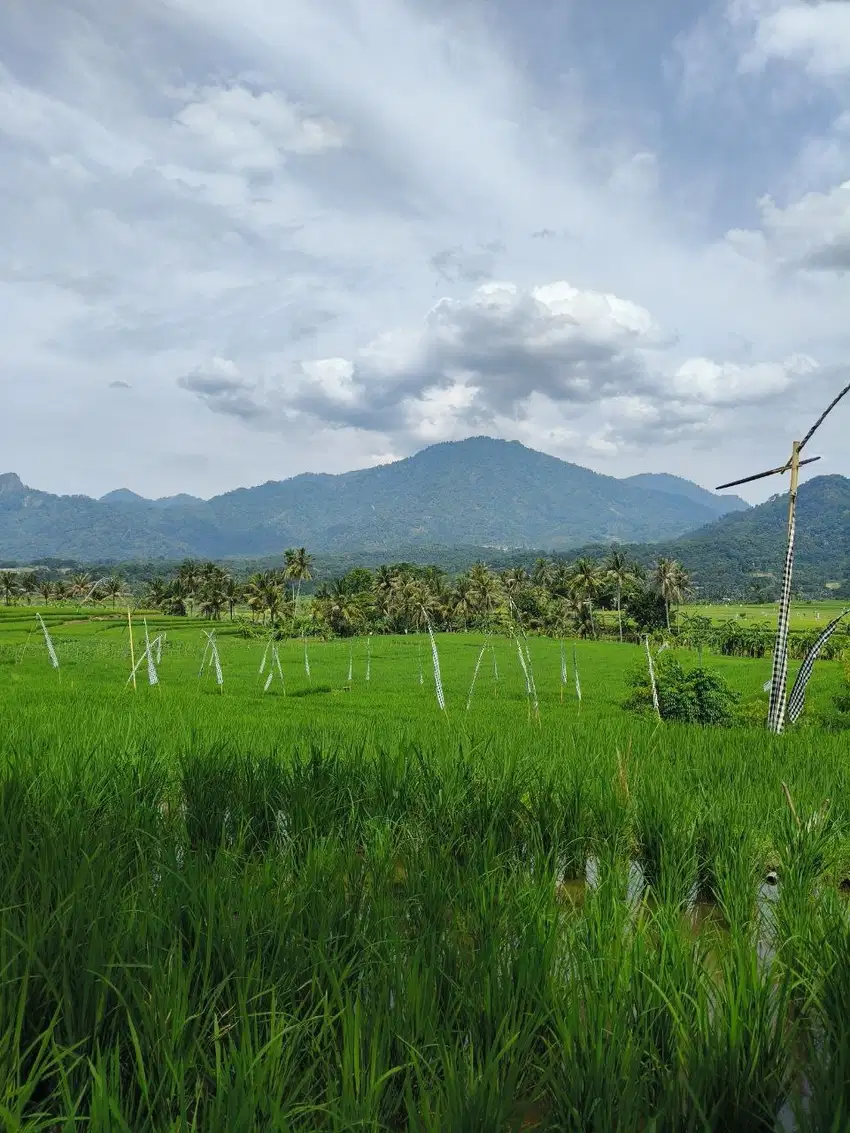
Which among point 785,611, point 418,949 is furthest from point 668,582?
point 418,949

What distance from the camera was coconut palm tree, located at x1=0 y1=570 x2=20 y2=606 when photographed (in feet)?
268

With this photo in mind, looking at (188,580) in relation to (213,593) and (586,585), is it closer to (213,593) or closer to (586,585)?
(213,593)

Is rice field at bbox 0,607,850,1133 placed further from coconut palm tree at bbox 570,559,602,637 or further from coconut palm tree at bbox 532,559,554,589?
coconut palm tree at bbox 532,559,554,589

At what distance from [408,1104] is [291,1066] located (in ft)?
1.59

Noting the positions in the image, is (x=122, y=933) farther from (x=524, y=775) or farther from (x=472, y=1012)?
(x=524, y=775)

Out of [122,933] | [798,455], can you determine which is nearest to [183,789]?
[122,933]

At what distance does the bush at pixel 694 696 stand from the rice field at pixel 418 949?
8.45 meters

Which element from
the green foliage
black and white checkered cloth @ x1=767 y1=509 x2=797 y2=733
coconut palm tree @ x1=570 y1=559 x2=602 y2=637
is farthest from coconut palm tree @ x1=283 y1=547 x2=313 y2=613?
black and white checkered cloth @ x1=767 y1=509 x2=797 y2=733

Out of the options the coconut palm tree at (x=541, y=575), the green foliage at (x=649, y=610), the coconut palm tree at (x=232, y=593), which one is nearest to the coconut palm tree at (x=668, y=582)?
the green foliage at (x=649, y=610)

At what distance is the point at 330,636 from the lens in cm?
5878

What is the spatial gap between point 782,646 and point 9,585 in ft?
298

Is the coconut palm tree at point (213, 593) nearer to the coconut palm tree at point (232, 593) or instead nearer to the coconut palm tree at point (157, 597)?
the coconut palm tree at point (232, 593)

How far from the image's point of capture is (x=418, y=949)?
223cm

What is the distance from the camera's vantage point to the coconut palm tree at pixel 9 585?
81750 mm
